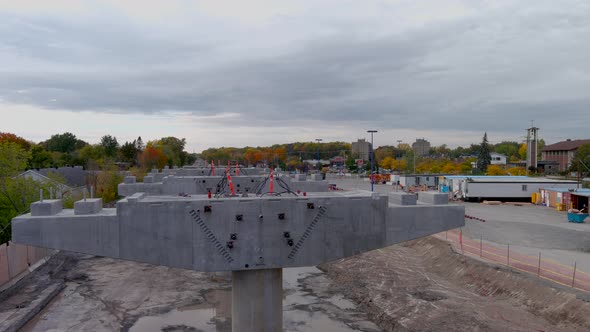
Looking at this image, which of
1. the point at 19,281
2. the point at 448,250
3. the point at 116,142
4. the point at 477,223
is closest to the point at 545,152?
the point at 477,223

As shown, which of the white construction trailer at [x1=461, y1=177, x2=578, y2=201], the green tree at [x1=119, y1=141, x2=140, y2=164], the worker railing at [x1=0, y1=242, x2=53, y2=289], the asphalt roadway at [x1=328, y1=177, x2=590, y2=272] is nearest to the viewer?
the worker railing at [x1=0, y1=242, x2=53, y2=289]

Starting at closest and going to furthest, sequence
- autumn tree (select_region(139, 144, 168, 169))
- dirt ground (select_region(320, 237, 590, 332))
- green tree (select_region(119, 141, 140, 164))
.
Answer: dirt ground (select_region(320, 237, 590, 332))
autumn tree (select_region(139, 144, 168, 169))
green tree (select_region(119, 141, 140, 164))

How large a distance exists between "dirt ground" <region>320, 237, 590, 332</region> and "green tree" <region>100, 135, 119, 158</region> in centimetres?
10322

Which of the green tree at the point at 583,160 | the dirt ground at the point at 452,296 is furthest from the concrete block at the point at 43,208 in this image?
the green tree at the point at 583,160

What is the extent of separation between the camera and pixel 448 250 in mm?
34062

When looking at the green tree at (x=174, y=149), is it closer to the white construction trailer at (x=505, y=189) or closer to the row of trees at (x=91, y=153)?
the row of trees at (x=91, y=153)

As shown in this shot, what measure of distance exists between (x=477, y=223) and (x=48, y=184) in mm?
37217

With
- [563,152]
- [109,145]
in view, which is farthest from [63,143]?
[563,152]

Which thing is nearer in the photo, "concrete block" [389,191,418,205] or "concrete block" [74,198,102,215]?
"concrete block" [74,198,102,215]

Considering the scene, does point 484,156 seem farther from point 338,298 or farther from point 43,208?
point 43,208

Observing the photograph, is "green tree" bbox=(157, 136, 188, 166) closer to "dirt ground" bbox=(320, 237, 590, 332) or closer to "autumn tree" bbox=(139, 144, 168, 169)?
"autumn tree" bbox=(139, 144, 168, 169)

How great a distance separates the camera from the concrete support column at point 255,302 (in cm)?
1595

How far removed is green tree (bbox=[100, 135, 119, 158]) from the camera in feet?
407

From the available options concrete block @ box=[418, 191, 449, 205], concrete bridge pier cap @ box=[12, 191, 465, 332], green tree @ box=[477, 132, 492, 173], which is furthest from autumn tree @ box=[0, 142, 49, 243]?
green tree @ box=[477, 132, 492, 173]
